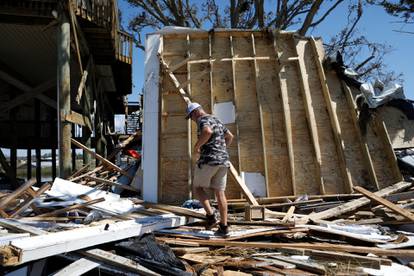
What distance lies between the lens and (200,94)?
7.56 meters

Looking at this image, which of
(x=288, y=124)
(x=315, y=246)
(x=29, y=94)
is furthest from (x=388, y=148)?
(x=29, y=94)

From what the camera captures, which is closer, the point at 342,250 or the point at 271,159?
the point at 342,250

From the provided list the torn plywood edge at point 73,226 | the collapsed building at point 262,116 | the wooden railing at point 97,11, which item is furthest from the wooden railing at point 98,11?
the torn plywood edge at point 73,226

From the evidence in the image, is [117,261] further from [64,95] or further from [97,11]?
[97,11]

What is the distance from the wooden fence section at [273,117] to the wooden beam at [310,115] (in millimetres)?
20

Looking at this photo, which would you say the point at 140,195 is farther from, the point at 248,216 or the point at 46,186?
the point at 248,216

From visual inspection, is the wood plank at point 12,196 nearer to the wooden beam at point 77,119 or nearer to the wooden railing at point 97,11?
the wooden beam at point 77,119

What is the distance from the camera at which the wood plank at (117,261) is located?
3.35m

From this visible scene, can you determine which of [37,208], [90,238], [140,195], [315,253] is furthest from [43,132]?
[315,253]

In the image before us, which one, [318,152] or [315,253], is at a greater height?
[318,152]

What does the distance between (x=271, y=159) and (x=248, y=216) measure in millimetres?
2226

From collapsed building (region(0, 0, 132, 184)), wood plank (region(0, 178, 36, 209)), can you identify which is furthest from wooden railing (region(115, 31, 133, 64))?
wood plank (region(0, 178, 36, 209))

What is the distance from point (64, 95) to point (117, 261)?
531 centimetres

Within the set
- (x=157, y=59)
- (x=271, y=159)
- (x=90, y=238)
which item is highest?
(x=157, y=59)
